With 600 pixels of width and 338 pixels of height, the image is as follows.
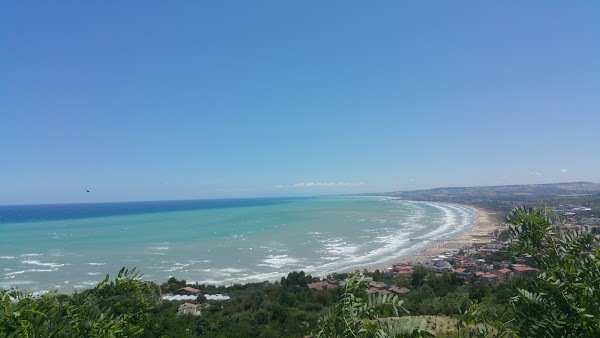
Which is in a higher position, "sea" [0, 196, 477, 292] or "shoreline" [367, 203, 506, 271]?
"sea" [0, 196, 477, 292]

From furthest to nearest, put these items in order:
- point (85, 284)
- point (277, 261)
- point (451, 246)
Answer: point (451, 246) < point (277, 261) < point (85, 284)

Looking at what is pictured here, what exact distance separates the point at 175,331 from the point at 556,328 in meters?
11.9

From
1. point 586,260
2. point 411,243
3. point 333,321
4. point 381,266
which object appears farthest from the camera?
point 411,243

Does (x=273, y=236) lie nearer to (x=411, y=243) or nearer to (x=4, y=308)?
(x=411, y=243)

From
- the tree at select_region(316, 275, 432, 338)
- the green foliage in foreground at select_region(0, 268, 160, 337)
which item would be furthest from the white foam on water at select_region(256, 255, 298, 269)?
the tree at select_region(316, 275, 432, 338)

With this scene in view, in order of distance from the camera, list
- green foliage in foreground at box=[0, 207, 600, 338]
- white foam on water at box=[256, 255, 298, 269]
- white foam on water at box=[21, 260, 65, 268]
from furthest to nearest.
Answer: white foam on water at box=[21, 260, 65, 268] < white foam on water at box=[256, 255, 298, 269] < green foliage in foreground at box=[0, 207, 600, 338]

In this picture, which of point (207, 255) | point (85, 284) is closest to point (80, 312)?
point (85, 284)

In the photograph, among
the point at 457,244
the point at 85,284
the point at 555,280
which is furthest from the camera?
the point at 457,244

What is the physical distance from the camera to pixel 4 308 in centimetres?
318

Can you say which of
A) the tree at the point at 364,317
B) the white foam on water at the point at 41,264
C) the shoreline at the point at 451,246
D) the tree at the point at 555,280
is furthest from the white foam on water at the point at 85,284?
the tree at the point at 555,280

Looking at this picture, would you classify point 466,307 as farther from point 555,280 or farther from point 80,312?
point 80,312

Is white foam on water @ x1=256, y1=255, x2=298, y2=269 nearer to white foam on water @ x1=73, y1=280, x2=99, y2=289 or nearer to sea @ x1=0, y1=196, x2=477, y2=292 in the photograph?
sea @ x1=0, y1=196, x2=477, y2=292

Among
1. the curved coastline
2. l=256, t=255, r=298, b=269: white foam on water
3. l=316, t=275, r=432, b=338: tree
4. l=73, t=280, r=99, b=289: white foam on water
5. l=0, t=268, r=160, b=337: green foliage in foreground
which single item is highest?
l=316, t=275, r=432, b=338: tree

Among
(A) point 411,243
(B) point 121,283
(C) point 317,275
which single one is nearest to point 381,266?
(C) point 317,275
